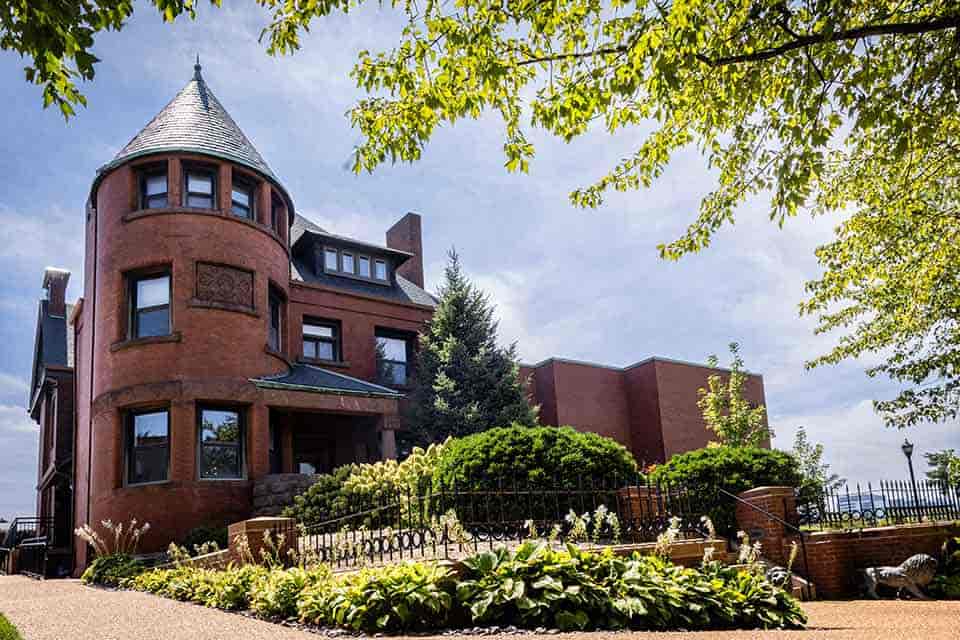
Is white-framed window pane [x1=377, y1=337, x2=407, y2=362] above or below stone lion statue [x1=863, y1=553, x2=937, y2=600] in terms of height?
above

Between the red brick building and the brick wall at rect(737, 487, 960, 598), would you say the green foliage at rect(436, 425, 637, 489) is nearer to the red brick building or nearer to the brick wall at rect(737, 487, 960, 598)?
the brick wall at rect(737, 487, 960, 598)

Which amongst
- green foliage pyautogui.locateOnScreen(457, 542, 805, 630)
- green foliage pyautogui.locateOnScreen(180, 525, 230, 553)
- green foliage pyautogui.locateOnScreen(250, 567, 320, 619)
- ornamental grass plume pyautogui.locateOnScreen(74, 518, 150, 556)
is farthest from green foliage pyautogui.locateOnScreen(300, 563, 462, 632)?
ornamental grass plume pyautogui.locateOnScreen(74, 518, 150, 556)

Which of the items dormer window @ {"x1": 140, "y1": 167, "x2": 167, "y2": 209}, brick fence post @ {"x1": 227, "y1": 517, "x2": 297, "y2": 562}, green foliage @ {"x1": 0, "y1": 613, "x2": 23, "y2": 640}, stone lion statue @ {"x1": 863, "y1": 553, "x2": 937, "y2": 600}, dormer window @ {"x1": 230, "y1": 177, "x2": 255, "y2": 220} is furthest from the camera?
dormer window @ {"x1": 230, "y1": 177, "x2": 255, "y2": 220}

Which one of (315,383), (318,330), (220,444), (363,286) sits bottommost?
(220,444)

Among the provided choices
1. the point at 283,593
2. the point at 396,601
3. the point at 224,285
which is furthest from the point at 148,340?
the point at 396,601

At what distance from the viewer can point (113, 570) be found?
1466cm

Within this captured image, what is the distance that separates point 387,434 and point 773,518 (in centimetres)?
1151

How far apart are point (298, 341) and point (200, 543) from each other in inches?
315

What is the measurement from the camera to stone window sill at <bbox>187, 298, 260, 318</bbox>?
18438mm

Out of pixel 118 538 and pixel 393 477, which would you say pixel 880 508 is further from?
pixel 118 538

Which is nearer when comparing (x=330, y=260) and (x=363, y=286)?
(x=330, y=260)

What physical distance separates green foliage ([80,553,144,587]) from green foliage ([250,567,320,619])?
20.8ft

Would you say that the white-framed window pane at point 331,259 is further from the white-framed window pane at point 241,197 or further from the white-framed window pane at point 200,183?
the white-framed window pane at point 200,183

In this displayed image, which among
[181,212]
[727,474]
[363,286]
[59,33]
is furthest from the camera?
[363,286]
